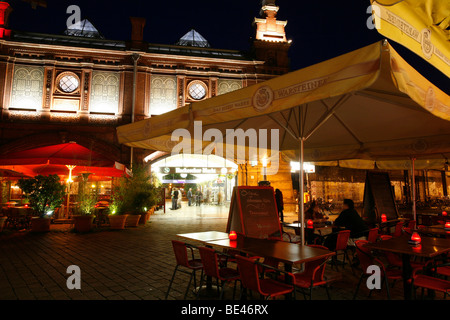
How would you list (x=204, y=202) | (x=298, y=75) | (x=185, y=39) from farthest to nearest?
(x=204, y=202), (x=185, y=39), (x=298, y=75)

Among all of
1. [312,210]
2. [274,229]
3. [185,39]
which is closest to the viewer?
[274,229]

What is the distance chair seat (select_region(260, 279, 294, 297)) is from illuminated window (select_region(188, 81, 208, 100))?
53.0 ft

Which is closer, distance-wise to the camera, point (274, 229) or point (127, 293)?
point (127, 293)

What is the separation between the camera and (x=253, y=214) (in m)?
6.00

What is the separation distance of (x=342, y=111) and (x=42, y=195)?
10116 millimetres

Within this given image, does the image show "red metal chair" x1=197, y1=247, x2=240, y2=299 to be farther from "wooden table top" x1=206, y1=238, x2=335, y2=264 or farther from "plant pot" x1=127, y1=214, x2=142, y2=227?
"plant pot" x1=127, y1=214, x2=142, y2=227

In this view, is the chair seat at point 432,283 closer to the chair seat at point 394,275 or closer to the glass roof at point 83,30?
the chair seat at point 394,275

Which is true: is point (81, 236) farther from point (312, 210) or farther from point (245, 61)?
point (245, 61)

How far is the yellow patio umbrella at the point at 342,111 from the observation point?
287 centimetres

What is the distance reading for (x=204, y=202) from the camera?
95.6 feet

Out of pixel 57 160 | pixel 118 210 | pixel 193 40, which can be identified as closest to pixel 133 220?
pixel 118 210

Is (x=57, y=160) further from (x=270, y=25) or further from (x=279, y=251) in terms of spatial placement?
(x=270, y=25)

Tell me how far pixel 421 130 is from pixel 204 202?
24.4 m
